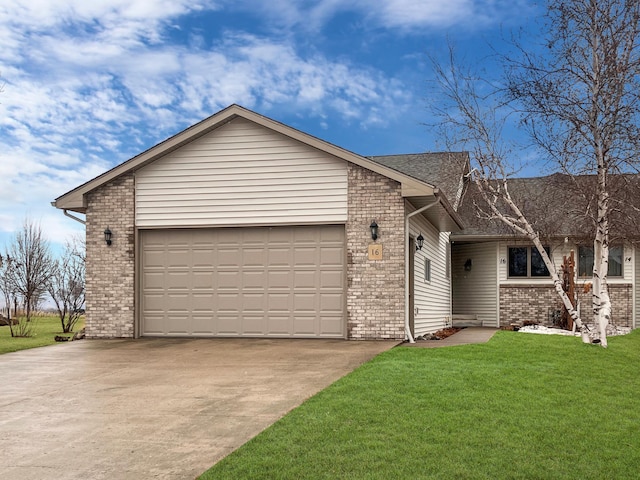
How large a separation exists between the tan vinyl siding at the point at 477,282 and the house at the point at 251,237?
7.39 meters

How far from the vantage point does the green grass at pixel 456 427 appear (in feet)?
17.5

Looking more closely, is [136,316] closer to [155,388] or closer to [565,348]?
[155,388]

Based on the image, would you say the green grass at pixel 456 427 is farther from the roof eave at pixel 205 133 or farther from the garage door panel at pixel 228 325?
the garage door panel at pixel 228 325

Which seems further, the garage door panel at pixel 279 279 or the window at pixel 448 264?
the window at pixel 448 264

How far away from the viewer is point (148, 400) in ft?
26.3

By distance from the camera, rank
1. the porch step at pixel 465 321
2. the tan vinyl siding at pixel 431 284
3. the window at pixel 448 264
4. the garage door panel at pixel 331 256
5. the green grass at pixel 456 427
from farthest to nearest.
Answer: the porch step at pixel 465 321
the window at pixel 448 264
the tan vinyl siding at pixel 431 284
the garage door panel at pixel 331 256
the green grass at pixel 456 427

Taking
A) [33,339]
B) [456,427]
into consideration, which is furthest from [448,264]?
[456,427]

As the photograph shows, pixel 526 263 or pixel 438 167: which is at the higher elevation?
pixel 438 167

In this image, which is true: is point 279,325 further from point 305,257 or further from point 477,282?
point 477,282

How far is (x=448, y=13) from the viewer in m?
13.8

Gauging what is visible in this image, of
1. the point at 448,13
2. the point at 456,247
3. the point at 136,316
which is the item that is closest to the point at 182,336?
the point at 136,316

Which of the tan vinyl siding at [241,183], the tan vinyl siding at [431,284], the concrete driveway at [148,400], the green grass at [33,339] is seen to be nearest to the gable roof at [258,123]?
the tan vinyl siding at [241,183]

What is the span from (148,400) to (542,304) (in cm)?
1656

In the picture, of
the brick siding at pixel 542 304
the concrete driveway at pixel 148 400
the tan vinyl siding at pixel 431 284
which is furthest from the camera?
the brick siding at pixel 542 304
